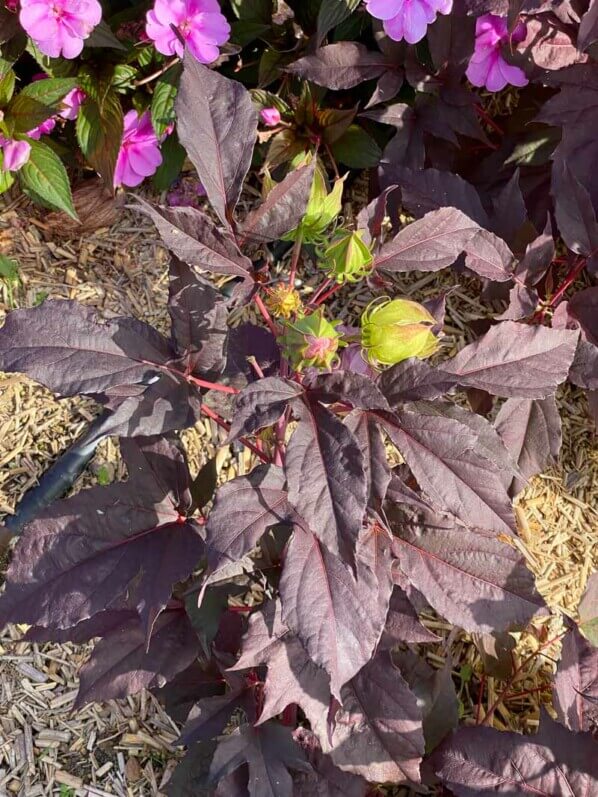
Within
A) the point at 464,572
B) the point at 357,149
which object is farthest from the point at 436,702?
the point at 357,149

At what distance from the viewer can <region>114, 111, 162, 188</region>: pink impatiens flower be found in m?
1.55

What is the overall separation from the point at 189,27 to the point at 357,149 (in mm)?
437

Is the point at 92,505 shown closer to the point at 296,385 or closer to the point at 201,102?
the point at 296,385

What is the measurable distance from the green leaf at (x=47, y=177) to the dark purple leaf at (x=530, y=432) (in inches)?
34.0

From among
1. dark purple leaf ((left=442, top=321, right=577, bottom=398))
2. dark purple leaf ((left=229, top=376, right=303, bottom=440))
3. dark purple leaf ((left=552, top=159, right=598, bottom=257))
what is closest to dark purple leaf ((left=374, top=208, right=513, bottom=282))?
dark purple leaf ((left=442, top=321, right=577, bottom=398))

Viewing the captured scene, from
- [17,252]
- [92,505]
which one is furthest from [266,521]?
[17,252]

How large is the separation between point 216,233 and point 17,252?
3.26 ft

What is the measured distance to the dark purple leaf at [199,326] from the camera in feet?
3.22

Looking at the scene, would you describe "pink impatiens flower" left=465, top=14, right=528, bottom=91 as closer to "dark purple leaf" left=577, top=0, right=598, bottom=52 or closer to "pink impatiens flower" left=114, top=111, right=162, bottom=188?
"dark purple leaf" left=577, top=0, right=598, bottom=52

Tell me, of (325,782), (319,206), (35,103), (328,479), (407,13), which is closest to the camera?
(328,479)

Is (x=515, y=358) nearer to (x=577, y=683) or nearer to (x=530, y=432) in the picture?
(x=530, y=432)

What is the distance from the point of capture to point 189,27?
136cm

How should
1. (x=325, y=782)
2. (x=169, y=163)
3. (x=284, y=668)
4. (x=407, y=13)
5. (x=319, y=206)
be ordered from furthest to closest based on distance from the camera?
(x=169, y=163), (x=407, y=13), (x=325, y=782), (x=284, y=668), (x=319, y=206)

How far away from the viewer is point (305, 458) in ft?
2.79
